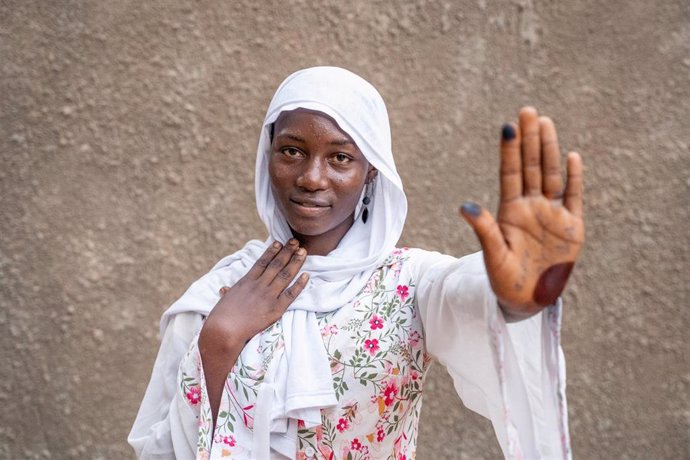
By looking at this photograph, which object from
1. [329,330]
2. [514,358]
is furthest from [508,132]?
[329,330]

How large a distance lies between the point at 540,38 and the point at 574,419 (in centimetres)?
159

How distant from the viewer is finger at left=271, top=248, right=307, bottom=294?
1.92 metres

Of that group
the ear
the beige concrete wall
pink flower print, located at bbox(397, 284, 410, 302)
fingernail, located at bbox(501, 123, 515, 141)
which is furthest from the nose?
the beige concrete wall

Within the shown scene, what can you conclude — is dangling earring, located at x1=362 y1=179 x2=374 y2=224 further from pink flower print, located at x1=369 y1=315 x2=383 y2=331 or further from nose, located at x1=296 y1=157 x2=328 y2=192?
pink flower print, located at x1=369 y1=315 x2=383 y2=331

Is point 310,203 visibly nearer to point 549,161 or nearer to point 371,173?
point 371,173

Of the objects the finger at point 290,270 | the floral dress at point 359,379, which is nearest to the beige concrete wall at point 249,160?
the finger at point 290,270

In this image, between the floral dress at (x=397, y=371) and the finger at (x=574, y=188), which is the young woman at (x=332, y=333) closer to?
the floral dress at (x=397, y=371)

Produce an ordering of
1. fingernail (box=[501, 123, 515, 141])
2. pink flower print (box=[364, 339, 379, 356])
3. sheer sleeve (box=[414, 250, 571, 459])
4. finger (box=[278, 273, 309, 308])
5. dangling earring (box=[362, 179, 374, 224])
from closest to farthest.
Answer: fingernail (box=[501, 123, 515, 141]) < sheer sleeve (box=[414, 250, 571, 459]) < pink flower print (box=[364, 339, 379, 356]) < finger (box=[278, 273, 309, 308]) < dangling earring (box=[362, 179, 374, 224])

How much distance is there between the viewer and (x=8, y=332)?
3404 millimetres

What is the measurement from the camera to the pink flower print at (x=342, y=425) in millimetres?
1802

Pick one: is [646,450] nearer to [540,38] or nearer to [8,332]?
[540,38]

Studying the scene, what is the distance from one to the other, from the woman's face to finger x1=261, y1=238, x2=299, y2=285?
2.8 inches

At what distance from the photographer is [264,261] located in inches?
77.6

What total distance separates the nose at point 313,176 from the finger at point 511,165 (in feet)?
1.74
